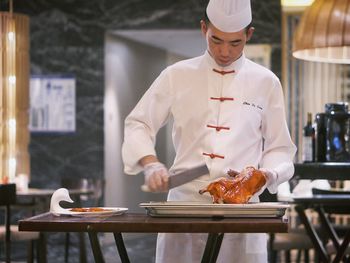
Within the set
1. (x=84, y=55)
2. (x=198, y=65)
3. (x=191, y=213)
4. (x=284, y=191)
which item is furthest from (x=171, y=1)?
(x=191, y=213)

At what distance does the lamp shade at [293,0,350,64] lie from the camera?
4383 millimetres

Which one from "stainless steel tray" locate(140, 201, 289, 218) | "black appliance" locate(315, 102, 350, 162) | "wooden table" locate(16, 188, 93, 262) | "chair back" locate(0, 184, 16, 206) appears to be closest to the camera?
"stainless steel tray" locate(140, 201, 289, 218)

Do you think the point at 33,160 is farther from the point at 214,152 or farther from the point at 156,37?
the point at 214,152

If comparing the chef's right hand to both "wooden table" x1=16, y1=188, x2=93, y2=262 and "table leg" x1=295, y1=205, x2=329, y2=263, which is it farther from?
"wooden table" x1=16, y1=188, x2=93, y2=262

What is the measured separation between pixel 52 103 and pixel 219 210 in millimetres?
7276

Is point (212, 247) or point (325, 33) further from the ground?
point (325, 33)

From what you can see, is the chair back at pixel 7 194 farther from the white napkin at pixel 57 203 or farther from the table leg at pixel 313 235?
the white napkin at pixel 57 203

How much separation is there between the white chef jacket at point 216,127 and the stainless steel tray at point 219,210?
0.48 m

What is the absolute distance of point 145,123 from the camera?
9.39 ft

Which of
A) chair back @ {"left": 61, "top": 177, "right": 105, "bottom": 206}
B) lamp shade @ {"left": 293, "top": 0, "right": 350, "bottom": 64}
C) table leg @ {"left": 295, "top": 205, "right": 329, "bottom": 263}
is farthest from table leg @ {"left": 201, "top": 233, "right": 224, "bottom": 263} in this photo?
chair back @ {"left": 61, "top": 177, "right": 105, "bottom": 206}

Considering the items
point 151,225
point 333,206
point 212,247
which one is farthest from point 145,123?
point 333,206

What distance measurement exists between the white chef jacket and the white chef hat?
0.19m

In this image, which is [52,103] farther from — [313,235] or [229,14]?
[229,14]

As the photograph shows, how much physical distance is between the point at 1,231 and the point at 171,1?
4.04 meters
